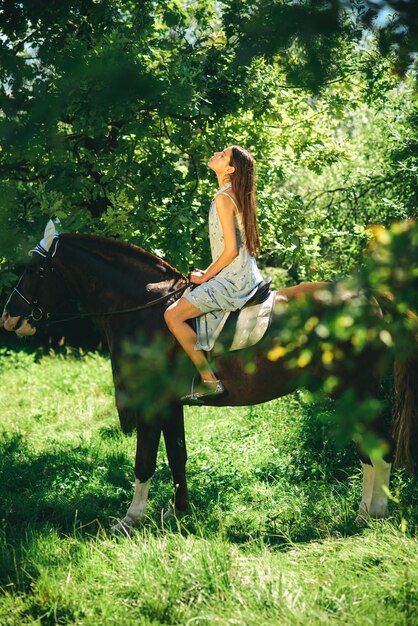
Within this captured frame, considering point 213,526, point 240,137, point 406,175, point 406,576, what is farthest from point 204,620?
point 406,175

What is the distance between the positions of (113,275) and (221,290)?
1.00m

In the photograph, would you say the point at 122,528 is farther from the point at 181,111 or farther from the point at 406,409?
the point at 181,111

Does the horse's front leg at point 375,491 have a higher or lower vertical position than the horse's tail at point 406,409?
lower

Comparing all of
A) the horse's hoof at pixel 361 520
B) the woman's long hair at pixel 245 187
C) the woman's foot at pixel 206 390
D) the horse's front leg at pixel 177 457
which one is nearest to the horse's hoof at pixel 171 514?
the horse's front leg at pixel 177 457

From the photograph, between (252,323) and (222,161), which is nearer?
(252,323)

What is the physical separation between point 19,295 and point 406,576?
3552 millimetres

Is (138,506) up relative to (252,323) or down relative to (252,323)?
down

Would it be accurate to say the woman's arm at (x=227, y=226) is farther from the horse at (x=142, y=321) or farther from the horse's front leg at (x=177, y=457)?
the horse's front leg at (x=177, y=457)

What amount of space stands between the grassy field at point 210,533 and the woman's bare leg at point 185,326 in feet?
3.87

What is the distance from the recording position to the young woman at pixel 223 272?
496 cm

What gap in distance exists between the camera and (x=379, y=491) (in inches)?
202

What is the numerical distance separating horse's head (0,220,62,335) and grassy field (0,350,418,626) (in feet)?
5.08

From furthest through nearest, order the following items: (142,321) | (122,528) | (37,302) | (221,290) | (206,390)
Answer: (37,302) < (142,321) < (122,528) < (206,390) < (221,290)

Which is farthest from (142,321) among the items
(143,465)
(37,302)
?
(143,465)
